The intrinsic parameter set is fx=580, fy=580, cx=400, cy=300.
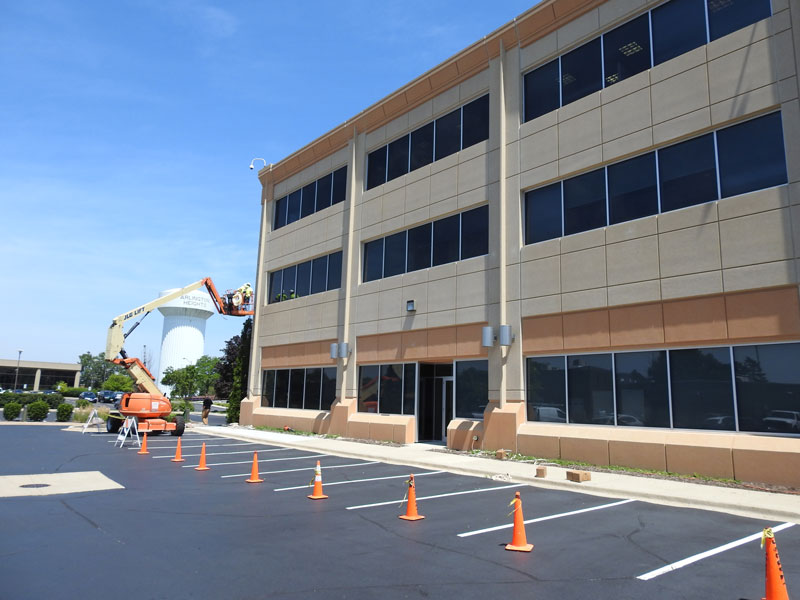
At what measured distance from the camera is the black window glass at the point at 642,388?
14367 millimetres

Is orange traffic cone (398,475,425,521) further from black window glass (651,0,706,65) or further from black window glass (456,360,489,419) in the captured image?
black window glass (651,0,706,65)

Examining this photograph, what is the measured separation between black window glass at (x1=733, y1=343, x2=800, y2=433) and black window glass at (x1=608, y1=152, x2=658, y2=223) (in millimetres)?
4324

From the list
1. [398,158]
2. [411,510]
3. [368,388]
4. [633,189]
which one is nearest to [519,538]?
[411,510]

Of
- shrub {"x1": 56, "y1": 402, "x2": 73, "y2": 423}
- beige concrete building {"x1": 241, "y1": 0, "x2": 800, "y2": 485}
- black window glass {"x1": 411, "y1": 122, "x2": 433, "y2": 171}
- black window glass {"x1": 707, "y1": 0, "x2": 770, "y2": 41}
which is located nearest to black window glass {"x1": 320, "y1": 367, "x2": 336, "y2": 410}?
beige concrete building {"x1": 241, "y1": 0, "x2": 800, "y2": 485}

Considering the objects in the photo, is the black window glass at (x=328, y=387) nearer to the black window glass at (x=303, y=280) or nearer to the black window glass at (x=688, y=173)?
the black window glass at (x=303, y=280)

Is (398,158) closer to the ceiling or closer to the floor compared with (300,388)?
closer to the ceiling

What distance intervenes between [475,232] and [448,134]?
14.7 ft

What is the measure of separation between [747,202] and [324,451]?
46.8 feet

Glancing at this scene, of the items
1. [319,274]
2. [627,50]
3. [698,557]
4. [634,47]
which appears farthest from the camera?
[319,274]

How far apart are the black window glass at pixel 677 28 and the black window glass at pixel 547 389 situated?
880 cm

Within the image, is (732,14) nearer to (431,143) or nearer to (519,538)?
(431,143)

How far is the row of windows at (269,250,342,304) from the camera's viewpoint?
2673 centimetres

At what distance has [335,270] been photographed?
26.7 m

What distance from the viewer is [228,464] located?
16.1m
